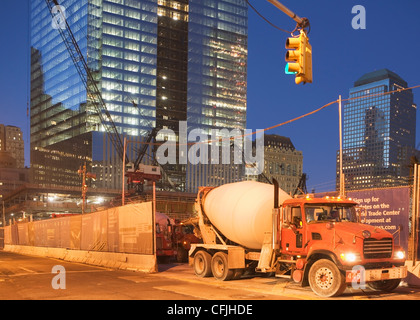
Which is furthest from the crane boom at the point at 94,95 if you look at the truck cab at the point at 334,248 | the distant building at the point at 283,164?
the truck cab at the point at 334,248

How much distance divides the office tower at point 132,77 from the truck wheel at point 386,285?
387ft

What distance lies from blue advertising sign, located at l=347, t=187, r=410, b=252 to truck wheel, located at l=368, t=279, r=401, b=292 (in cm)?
251

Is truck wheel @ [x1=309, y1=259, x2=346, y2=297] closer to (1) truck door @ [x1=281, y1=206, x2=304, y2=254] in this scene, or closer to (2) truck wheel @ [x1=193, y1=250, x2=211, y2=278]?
(1) truck door @ [x1=281, y1=206, x2=304, y2=254]

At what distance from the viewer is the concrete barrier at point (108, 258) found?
21.1 m

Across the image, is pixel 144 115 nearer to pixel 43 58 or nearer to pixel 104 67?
pixel 104 67

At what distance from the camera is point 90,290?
47.6 feet

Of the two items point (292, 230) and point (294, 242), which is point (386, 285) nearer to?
point (294, 242)

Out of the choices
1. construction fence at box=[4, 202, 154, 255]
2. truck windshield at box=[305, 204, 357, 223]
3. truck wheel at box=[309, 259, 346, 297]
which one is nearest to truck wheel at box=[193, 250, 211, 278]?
construction fence at box=[4, 202, 154, 255]

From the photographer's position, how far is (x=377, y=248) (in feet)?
41.8

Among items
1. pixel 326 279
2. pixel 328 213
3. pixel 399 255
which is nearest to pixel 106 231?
pixel 328 213

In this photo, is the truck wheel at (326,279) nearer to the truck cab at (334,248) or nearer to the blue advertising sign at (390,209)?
the truck cab at (334,248)

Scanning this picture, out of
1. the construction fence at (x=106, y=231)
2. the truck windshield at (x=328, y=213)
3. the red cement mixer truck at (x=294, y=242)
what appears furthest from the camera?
the construction fence at (x=106, y=231)

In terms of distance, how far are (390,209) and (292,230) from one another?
4745 millimetres
